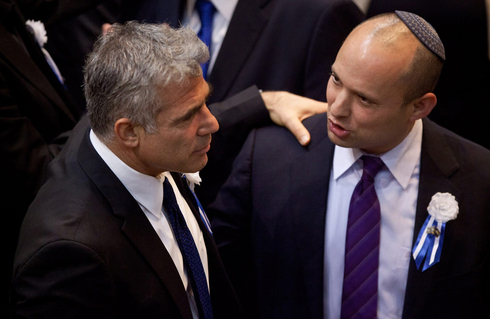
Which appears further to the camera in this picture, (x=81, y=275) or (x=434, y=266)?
(x=434, y=266)

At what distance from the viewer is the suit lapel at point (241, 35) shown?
2.59 m

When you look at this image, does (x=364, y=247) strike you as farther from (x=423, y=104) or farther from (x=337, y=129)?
(x=423, y=104)

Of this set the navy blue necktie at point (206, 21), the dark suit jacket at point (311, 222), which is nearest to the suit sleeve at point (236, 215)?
the dark suit jacket at point (311, 222)

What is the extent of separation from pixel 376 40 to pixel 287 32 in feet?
3.35

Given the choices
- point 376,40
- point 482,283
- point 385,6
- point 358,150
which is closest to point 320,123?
point 358,150

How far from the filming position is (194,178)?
1860mm

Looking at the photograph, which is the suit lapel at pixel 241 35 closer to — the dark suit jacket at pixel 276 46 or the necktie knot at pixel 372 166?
the dark suit jacket at pixel 276 46

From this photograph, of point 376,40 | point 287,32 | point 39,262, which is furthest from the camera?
point 287,32

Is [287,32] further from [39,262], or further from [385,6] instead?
[39,262]

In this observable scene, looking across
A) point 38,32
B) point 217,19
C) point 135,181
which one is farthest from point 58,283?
point 217,19

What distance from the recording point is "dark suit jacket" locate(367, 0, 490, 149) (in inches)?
101

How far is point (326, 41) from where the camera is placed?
2.46 meters

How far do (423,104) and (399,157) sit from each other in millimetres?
246

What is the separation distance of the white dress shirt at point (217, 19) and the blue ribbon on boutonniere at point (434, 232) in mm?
1458
